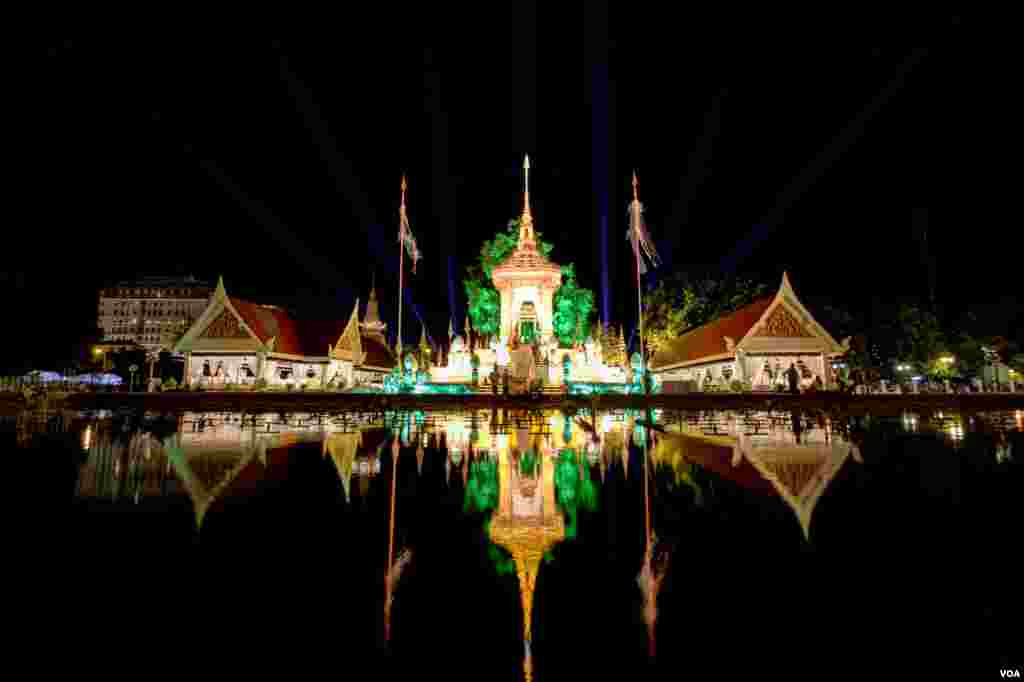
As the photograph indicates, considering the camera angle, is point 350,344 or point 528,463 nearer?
point 528,463

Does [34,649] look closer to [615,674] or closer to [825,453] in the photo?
[615,674]

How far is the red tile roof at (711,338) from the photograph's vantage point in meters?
29.8

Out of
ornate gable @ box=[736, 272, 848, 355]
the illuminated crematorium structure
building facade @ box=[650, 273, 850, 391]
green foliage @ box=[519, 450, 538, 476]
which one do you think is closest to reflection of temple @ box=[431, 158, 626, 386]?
the illuminated crematorium structure

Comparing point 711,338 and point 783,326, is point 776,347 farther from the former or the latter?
point 711,338

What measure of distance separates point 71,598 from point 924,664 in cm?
353

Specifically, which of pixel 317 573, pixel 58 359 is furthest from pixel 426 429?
pixel 58 359

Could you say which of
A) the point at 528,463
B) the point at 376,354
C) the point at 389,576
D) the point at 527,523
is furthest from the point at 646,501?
the point at 376,354

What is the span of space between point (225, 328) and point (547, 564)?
3317 centimetres

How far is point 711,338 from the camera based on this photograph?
3278 centimetres

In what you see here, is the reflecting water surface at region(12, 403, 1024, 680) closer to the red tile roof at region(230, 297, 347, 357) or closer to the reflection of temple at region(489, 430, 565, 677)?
the reflection of temple at region(489, 430, 565, 677)

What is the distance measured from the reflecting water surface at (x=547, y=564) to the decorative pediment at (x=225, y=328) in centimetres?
2731

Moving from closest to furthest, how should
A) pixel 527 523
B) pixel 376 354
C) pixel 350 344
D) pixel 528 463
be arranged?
pixel 527 523, pixel 528 463, pixel 350 344, pixel 376 354

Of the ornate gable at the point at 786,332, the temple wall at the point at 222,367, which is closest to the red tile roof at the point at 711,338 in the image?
the ornate gable at the point at 786,332

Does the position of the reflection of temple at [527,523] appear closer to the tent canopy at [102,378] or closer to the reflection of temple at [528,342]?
the reflection of temple at [528,342]
